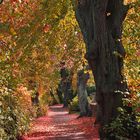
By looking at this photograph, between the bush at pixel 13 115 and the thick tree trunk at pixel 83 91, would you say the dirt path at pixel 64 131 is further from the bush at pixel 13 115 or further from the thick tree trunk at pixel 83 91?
the thick tree trunk at pixel 83 91

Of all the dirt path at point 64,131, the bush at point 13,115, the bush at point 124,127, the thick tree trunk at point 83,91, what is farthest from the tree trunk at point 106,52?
the thick tree trunk at point 83,91

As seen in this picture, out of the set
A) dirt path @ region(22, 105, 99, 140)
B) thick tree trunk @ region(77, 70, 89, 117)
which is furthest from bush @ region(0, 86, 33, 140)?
thick tree trunk @ region(77, 70, 89, 117)

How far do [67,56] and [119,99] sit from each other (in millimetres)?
12584

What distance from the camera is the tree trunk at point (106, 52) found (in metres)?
12.6

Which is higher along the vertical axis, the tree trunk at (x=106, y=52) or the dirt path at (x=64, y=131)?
the tree trunk at (x=106, y=52)

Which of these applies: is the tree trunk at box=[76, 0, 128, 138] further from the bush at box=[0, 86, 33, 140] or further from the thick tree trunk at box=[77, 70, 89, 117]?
the thick tree trunk at box=[77, 70, 89, 117]

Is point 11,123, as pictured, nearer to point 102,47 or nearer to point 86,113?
point 102,47

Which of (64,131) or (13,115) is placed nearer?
(13,115)

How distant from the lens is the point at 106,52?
1271cm

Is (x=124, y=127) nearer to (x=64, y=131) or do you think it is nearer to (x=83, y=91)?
(x=64, y=131)

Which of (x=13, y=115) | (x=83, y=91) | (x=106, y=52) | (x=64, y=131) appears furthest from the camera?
(x=83, y=91)

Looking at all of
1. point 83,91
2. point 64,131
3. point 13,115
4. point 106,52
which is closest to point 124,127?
point 106,52

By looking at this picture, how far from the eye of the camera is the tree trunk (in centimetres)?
1259

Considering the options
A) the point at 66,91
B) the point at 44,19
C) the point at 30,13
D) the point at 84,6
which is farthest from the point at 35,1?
the point at 66,91
